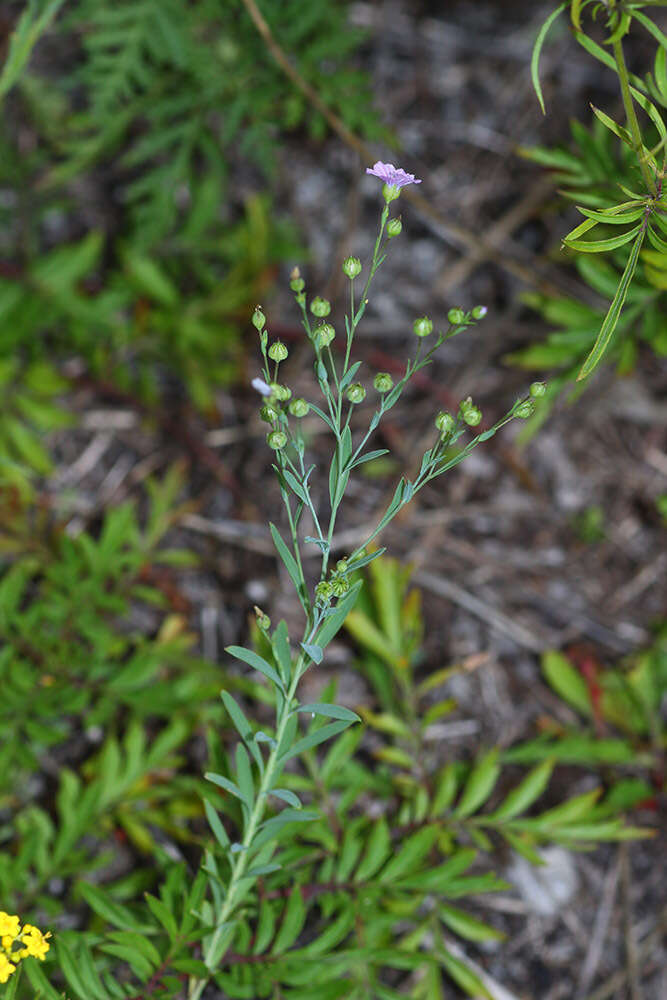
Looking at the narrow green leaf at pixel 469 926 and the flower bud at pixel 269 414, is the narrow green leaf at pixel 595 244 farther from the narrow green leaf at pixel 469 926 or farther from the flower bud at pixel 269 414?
the narrow green leaf at pixel 469 926

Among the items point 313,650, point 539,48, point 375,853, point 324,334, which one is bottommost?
point 375,853

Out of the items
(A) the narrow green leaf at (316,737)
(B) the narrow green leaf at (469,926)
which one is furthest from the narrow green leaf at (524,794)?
(A) the narrow green leaf at (316,737)

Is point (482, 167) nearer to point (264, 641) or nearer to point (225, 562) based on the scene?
point (225, 562)

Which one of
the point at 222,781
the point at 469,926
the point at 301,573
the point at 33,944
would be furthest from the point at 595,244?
the point at 469,926

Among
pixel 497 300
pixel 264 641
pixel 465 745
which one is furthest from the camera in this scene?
pixel 497 300

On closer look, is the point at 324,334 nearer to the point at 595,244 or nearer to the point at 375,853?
the point at 595,244

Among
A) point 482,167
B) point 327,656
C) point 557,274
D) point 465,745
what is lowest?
point 465,745

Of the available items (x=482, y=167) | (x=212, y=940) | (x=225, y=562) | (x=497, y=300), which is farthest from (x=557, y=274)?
(x=212, y=940)

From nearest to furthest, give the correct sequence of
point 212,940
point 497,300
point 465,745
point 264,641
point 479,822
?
point 212,940
point 264,641
point 479,822
point 465,745
point 497,300
